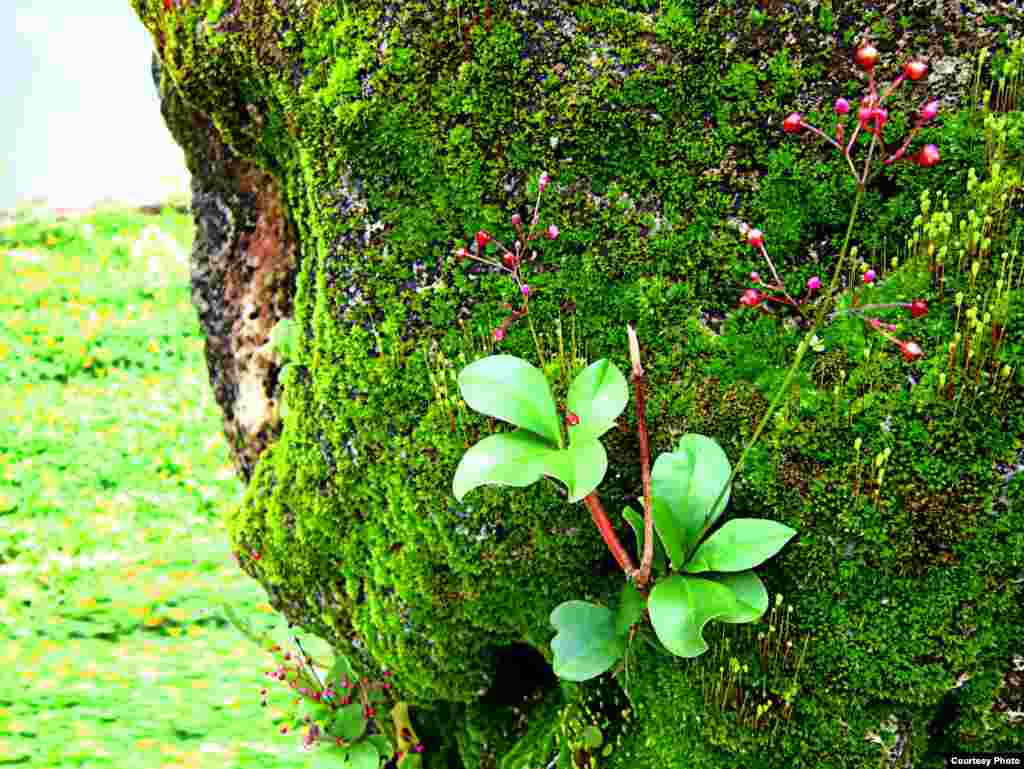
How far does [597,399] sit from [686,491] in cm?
38

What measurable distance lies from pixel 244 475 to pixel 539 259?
98.7 inches

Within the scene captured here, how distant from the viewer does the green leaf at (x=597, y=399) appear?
7.70ft

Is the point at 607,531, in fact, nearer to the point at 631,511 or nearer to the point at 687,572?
the point at 631,511

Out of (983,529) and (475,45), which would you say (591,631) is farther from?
(475,45)

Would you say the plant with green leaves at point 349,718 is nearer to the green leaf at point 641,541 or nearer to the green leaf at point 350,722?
the green leaf at point 350,722

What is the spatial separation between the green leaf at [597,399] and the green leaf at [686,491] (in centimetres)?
24

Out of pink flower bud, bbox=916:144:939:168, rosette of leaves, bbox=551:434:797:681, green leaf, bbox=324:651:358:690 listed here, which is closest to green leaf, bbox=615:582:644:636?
rosette of leaves, bbox=551:434:797:681

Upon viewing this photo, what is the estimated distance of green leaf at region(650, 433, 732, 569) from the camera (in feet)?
7.82

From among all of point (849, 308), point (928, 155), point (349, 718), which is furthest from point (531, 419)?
point (349, 718)

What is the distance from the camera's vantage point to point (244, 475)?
4555mm

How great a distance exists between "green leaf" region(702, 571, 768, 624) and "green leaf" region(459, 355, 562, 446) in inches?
24.9

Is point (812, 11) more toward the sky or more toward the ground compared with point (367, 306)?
more toward the sky

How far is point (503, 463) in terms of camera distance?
88.6 inches

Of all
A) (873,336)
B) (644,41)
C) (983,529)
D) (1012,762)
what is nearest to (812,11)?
(644,41)
